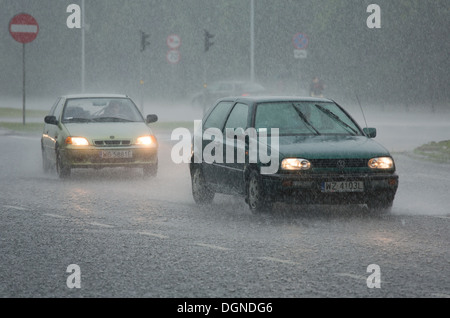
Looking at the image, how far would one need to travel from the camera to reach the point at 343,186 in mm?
10945

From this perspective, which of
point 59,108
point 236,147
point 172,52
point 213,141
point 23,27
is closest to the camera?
point 236,147

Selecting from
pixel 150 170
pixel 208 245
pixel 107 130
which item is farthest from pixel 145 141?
pixel 208 245

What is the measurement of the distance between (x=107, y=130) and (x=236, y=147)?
4.87m

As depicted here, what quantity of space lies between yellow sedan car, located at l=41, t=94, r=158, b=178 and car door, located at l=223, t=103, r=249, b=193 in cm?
376

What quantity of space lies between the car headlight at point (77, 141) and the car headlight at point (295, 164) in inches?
225

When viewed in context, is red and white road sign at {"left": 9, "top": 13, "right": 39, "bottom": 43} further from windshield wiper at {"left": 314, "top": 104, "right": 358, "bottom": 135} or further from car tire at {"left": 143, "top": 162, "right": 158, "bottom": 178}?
windshield wiper at {"left": 314, "top": 104, "right": 358, "bottom": 135}

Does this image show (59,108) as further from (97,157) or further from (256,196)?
(256,196)

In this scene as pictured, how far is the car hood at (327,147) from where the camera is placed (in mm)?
11000

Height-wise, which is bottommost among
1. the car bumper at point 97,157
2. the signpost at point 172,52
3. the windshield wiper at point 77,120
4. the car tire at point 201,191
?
the car tire at point 201,191

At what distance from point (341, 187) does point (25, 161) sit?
1055 cm

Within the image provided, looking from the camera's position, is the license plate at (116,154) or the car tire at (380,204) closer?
the car tire at (380,204)

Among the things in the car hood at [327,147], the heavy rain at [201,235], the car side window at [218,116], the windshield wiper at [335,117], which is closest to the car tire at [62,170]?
the heavy rain at [201,235]

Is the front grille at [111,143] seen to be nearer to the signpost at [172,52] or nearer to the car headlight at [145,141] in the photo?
the car headlight at [145,141]
